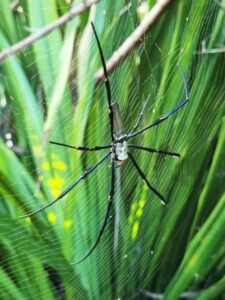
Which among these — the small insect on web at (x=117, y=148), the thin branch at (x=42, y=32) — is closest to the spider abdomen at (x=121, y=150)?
the small insect on web at (x=117, y=148)

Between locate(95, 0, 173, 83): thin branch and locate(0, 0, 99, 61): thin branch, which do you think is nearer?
locate(0, 0, 99, 61): thin branch

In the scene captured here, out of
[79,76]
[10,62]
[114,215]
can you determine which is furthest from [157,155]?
[10,62]

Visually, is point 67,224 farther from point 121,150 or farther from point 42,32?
point 42,32

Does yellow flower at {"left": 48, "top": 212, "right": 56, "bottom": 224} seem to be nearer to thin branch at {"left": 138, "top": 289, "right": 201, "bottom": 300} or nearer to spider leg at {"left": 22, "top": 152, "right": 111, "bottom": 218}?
spider leg at {"left": 22, "top": 152, "right": 111, "bottom": 218}

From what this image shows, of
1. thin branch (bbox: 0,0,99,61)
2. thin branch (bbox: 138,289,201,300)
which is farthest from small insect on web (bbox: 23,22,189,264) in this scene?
thin branch (bbox: 138,289,201,300)

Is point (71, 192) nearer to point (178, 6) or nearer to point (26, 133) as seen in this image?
point (26, 133)

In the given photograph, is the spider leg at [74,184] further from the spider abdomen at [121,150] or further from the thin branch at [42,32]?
the thin branch at [42,32]
